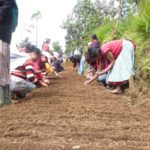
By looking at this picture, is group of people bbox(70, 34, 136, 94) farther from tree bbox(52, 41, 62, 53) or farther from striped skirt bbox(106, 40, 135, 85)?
tree bbox(52, 41, 62, 53)

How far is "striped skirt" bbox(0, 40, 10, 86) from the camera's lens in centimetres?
194

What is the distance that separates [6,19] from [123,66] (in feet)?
6.31

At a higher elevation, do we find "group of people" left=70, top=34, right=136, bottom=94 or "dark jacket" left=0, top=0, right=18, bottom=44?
"dark jacket" left=0, top=0, right=18, bottom=44

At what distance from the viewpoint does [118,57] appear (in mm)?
3104

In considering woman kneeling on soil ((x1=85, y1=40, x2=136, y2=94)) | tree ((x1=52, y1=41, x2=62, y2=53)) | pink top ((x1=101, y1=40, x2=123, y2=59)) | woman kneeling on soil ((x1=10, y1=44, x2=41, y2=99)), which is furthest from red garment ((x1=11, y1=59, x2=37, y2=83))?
tree ((x1=52, y1=41, x2=62, y2=53))

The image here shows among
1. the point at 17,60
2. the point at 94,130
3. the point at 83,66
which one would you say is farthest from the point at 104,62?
the point at 83,66

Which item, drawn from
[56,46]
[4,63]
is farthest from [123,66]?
[56,46]

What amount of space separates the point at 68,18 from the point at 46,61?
13.7 meters

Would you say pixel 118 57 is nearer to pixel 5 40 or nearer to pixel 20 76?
pixel 20 76

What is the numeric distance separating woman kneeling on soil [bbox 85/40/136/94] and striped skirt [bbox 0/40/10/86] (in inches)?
57.1

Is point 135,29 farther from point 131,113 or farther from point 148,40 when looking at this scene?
point 131,113

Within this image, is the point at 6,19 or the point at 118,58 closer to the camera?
the point at 6,19

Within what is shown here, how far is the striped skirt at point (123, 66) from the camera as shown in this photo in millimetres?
2895

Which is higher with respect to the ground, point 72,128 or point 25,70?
point 25,70
